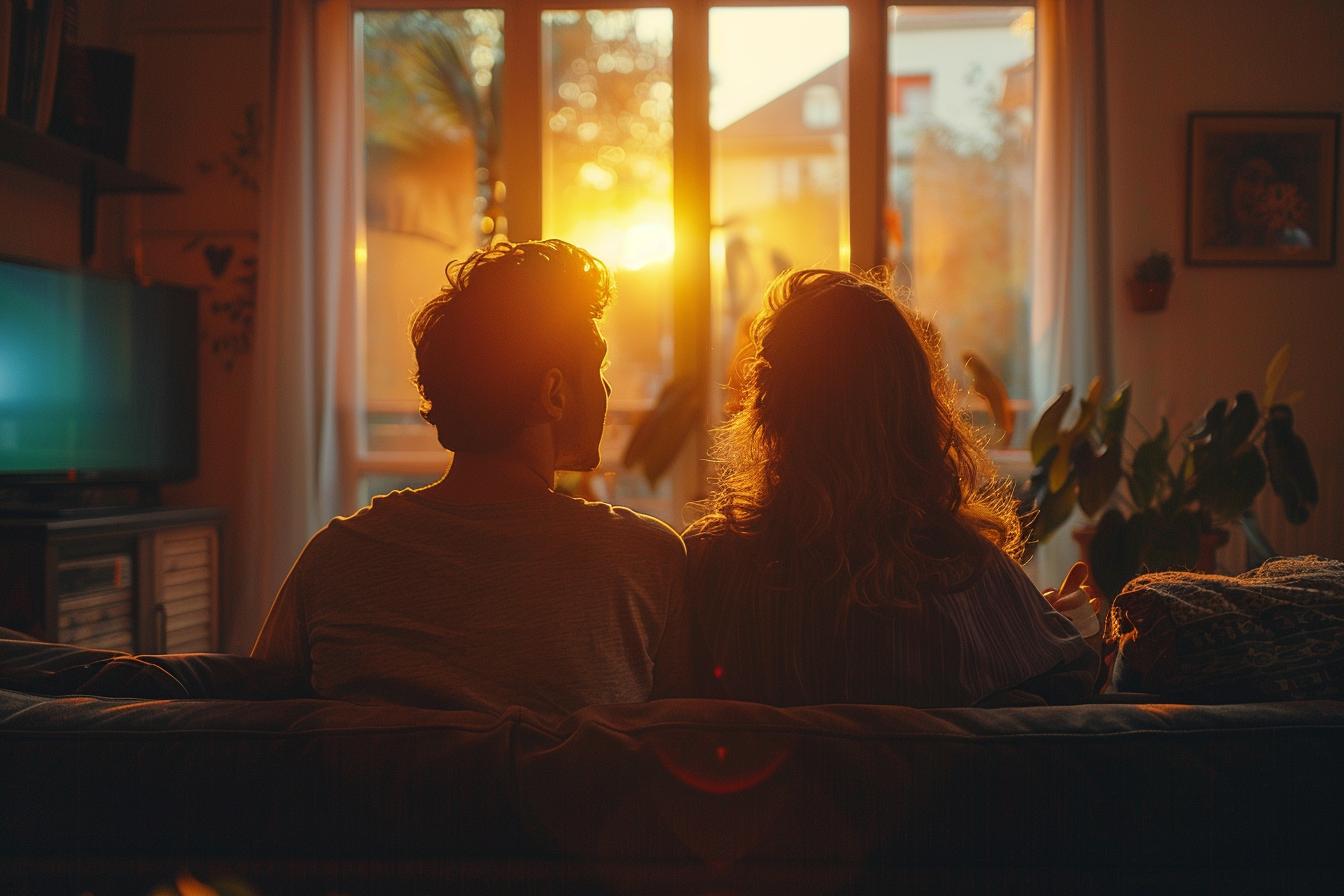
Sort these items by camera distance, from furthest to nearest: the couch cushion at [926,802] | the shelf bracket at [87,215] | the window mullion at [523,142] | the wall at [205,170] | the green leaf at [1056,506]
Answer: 1. the window mullion at [523,142]
2. the wall at [205,170]
3. the shelf bracket at [87,215]
4. the green leaf at [1056,506]
5. the couch cushion at [926,802]

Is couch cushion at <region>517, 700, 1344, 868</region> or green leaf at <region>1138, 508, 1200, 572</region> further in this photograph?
green leaf at <region>1138, 508, 1200, 572</region>

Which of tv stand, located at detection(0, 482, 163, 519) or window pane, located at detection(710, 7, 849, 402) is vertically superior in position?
window pane, located at detection(710, 7, 849, 402)

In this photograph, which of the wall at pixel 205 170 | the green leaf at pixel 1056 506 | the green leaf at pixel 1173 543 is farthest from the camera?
the wall at pixel 205 170

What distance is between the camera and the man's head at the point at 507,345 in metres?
1.04

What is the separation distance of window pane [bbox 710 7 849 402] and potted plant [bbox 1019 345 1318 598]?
1.24 metres

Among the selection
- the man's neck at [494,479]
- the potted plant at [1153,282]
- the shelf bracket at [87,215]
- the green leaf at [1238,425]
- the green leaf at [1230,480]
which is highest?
the shelf bracket at [87,215]

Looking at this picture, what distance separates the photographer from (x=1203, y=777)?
0.71m

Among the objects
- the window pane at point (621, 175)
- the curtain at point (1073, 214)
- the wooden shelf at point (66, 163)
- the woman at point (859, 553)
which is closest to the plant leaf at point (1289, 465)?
the curtain at point (1073, 214)

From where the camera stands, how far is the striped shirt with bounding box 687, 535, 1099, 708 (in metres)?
0.99

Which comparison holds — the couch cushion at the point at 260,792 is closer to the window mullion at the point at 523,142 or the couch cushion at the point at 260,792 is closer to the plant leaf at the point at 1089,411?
the plant leaf at the point at 1089,411

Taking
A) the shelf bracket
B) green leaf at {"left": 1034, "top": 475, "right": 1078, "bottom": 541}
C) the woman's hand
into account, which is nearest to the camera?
the woman's hand

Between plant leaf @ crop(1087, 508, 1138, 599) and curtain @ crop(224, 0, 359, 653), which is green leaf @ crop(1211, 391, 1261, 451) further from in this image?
curtain @ crop(224, 0, 359, 653)

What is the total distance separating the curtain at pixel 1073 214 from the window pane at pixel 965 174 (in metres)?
0.19

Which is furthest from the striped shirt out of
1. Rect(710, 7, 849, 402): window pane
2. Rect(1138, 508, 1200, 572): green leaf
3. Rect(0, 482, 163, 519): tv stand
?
Rect(710, 7, 849, 402): window pane
